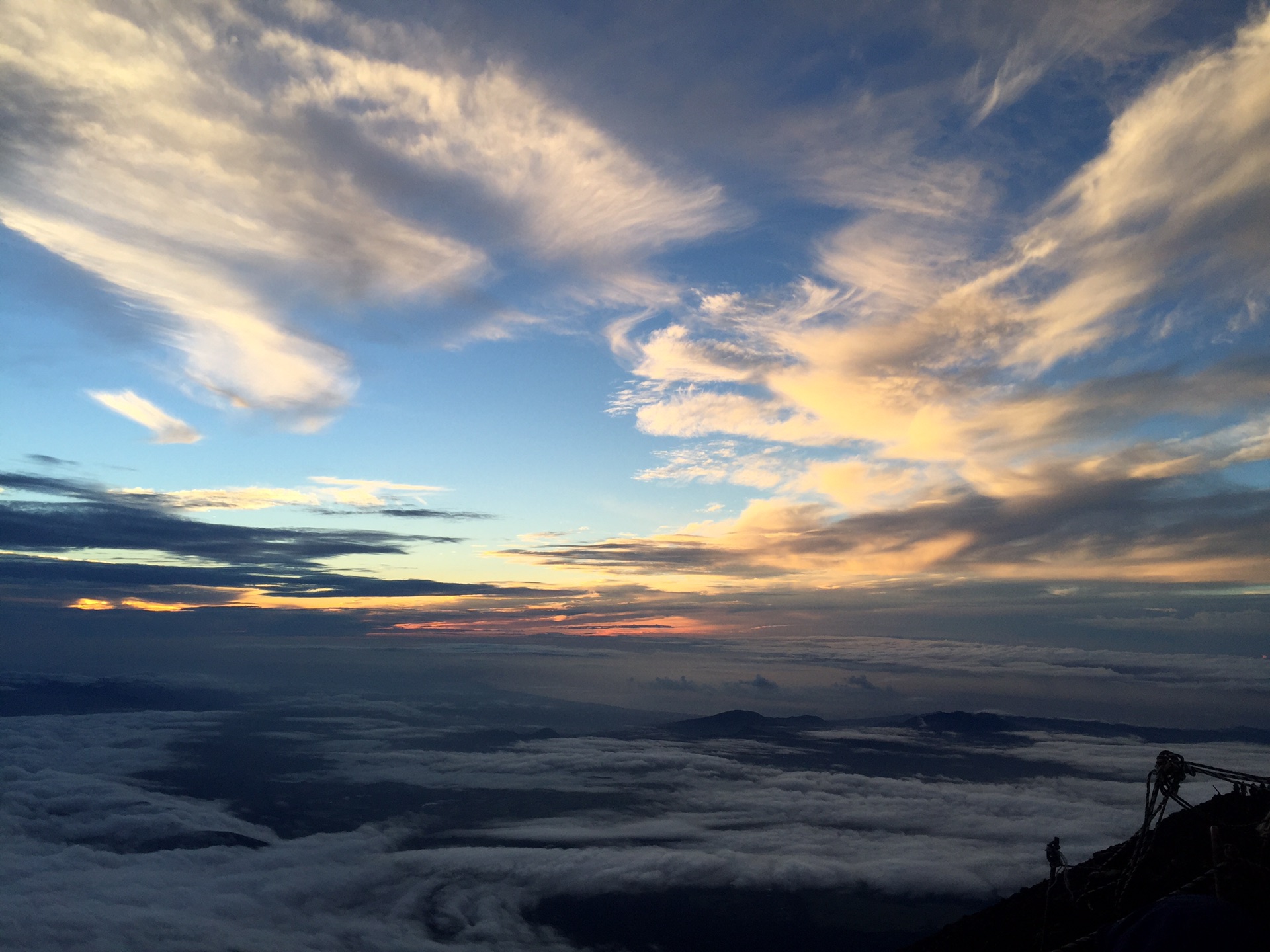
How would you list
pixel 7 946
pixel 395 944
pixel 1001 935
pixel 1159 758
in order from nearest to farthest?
pixel 1159 758, pixel 1001 935, pixel 7 946, pixel 395 944

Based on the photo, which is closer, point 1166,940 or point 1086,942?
point 1166,940

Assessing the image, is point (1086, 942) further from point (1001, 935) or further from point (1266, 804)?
point (1266, 804)

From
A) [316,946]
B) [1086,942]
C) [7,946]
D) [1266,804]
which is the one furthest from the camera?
[316,946]

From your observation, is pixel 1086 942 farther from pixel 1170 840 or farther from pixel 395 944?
pixel 395 944

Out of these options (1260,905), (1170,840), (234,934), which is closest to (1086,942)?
(1260,905)

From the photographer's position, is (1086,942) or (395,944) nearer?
(1086,942)

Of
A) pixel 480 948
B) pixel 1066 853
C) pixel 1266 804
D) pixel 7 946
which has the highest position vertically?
pixel 1266 804

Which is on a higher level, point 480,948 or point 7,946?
point 7,946

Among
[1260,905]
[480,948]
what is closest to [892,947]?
[480,948]

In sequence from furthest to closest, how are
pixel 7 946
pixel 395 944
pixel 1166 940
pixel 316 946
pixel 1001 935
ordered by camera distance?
1. pixel 395 944
2. pixel 316 946
3. pixel 7 946
4. pixel 1001 935
5. pixel 1166 940
